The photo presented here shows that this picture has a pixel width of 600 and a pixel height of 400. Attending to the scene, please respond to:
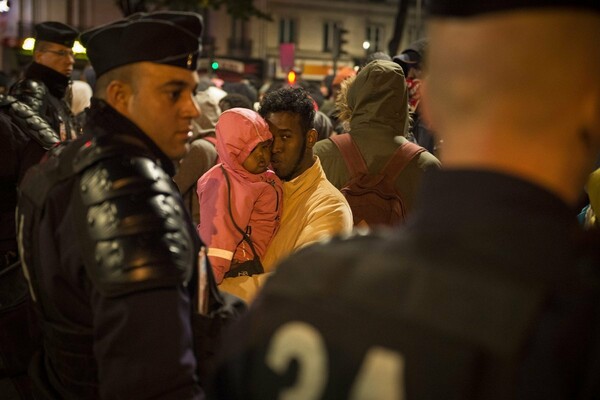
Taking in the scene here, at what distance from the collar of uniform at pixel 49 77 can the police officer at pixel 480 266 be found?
579cm

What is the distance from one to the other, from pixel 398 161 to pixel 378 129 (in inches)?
11.0

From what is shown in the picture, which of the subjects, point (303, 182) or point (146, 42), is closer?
point (146, 42)

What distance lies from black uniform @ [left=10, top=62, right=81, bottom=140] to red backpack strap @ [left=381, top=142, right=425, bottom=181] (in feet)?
9.08

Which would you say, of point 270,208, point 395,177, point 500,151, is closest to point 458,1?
point 500,151

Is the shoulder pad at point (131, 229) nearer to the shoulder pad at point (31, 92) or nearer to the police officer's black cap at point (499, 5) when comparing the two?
the police officer's black cap at point (499, 5)

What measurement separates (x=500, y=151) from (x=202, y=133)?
5.69 m

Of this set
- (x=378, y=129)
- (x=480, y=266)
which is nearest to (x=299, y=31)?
(x=378, y=129)

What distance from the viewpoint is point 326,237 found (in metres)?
Answer: 2.59

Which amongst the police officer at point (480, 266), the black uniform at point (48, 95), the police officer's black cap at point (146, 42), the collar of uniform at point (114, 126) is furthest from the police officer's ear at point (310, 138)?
the police officer at point (480, 266)

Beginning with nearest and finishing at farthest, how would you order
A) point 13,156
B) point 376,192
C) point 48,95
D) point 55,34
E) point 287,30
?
1. point 376,192
2. point 13,156
3. point 48,95
4. point 55,34
5. point 287,30

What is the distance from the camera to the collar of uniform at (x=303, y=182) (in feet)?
13.5

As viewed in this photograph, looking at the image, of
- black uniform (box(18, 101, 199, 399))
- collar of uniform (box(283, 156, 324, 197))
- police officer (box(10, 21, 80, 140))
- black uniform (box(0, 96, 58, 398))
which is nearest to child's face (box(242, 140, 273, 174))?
collar of uniform (box(283, 156, 324, 197))

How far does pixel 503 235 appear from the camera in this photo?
103 cm

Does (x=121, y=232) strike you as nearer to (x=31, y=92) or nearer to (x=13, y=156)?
(x=13, y=156)
